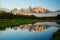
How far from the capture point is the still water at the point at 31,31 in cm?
574

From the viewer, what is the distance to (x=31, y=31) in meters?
5.86

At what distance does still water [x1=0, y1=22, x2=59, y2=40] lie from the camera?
5.74 metres

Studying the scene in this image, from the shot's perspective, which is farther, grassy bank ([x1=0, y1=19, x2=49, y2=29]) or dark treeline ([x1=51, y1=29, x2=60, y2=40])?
grassy bank ([x1=0, y1=19, x2=49, y2=29])

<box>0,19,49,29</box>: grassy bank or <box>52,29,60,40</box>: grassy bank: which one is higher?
<box>0,19,49,29</box>: grassy bank

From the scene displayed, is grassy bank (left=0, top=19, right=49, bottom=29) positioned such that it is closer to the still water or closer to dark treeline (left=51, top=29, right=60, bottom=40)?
the still water

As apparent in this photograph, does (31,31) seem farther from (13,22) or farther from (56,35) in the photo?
(56,35)

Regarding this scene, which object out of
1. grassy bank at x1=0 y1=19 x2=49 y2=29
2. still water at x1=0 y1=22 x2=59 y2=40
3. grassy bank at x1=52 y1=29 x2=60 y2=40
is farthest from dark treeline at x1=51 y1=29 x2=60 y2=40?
grassy bank at x1=0 y1=19 x2=49 y2=29

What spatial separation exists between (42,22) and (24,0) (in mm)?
1053

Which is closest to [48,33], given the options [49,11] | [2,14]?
[49,11]

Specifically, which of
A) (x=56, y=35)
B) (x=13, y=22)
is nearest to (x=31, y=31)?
(x=13, y=22)

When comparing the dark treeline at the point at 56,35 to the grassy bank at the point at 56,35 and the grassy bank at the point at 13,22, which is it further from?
the grassy bank at the point at 13,22

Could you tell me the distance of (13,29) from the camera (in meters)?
5.85

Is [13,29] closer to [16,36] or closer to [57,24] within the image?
[16,36]

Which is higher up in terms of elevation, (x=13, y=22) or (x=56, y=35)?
(x=13, y=22)
